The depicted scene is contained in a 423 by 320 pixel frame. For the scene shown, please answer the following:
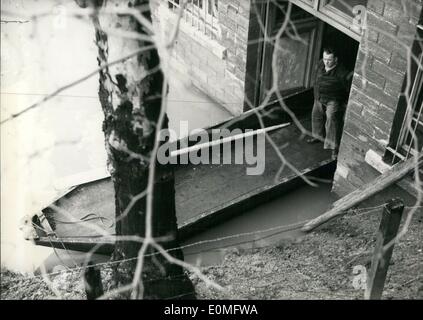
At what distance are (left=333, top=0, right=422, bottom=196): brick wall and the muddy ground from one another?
2.46ft

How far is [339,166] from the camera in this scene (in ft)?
25.0

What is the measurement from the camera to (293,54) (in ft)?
29.9

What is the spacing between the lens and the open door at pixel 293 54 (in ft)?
28.5

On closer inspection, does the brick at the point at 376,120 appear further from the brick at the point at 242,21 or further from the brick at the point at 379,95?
the brick at the point at 242,21

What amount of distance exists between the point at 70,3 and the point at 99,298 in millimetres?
9863

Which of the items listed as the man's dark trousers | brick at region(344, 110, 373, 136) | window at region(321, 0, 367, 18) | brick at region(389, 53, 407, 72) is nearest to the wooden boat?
the man's dark trousers

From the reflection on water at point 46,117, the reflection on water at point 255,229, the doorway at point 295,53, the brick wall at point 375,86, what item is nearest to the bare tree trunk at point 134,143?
the reflection on water at point 255,229

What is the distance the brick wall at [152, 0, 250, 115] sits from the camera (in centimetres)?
853

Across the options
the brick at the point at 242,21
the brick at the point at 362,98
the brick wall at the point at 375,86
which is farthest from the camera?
the brick at the point at 242,21

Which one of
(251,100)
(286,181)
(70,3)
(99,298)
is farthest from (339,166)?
(70,3)

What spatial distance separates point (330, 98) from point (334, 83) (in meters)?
0.23

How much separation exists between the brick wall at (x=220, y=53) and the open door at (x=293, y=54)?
392 mm

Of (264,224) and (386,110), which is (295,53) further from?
(264,224)
